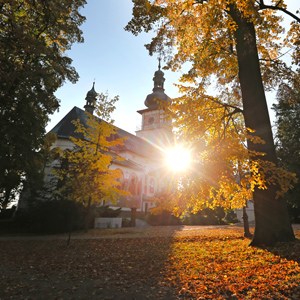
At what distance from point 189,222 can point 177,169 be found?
19.8m

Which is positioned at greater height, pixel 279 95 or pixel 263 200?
pixel 279 95

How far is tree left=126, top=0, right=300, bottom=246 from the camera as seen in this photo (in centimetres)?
611

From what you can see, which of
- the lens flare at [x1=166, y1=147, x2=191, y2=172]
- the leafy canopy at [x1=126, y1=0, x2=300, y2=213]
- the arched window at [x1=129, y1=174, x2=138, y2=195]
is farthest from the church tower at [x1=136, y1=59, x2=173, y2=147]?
the lens flare at [x1=166, y1=147, x2=191, y2=172]

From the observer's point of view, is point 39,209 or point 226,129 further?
point 39,209

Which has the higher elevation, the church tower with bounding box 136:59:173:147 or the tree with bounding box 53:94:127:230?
the church tower with bounding box 136:59:173:147

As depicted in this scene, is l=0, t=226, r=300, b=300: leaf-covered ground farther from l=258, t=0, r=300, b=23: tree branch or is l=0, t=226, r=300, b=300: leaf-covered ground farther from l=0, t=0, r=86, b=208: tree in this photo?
l=258, t=0, r=300, b=23: tree branch

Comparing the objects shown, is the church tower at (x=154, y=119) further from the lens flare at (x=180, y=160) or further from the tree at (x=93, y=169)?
the lens flare at (x=180, y=160)

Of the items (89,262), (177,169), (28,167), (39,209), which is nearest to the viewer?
(177,169)

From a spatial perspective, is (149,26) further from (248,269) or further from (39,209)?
(39,209)

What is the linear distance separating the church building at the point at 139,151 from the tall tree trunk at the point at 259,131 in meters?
13.1

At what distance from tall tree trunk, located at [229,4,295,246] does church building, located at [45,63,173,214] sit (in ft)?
43.1

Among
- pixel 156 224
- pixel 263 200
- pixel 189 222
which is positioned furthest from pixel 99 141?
pixel 189 222

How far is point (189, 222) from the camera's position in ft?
78.6

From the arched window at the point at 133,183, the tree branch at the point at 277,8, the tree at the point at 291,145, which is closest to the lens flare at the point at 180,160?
the tree branch at the point at 277,8
